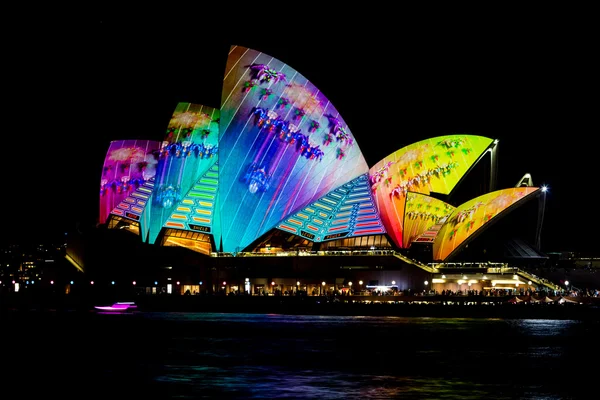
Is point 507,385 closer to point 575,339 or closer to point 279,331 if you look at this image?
point 575,339

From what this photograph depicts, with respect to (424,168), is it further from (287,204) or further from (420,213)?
(287,204)

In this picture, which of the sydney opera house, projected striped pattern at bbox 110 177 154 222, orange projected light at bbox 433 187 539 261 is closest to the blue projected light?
the sydney opera house

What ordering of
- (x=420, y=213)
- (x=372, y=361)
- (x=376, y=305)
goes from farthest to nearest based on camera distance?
1. (x=420, y=213)
2. (x=376, y=305)
3. (x=372, y=361)

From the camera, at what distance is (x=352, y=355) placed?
34.7 m

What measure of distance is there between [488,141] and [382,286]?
46.6ft

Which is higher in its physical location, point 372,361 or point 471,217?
point 471,217

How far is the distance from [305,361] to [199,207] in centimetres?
4070

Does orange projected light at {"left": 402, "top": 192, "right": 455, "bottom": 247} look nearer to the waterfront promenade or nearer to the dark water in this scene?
the waterfront promenade

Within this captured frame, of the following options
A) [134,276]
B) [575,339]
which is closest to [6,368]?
[575,339]

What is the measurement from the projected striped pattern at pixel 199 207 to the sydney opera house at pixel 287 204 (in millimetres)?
79

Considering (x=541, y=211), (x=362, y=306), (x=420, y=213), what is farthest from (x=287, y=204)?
(x=541, y=211)

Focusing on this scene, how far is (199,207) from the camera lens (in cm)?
7256

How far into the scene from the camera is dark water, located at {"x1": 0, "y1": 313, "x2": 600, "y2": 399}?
25516mm

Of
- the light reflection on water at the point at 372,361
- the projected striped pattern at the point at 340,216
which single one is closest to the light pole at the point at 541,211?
the projected striped pattern at the point at 340,216
